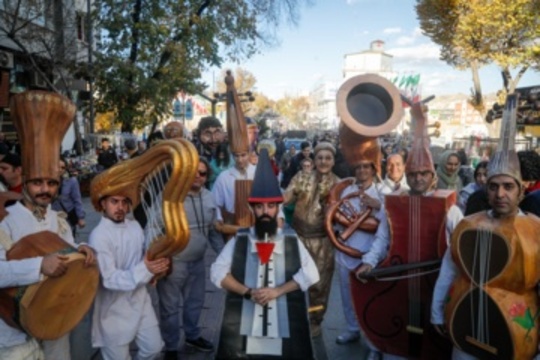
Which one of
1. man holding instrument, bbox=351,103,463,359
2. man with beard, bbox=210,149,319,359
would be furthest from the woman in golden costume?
man with beard, bbox=210,149,319,359

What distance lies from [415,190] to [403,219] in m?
0.23

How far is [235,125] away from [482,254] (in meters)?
2.56

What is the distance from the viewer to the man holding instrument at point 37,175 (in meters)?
2.37

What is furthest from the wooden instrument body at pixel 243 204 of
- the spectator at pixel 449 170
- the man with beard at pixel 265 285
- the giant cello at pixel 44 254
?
the spectator at pixel 449 170

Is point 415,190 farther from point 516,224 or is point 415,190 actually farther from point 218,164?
point 218,164

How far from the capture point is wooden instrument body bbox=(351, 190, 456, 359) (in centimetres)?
307

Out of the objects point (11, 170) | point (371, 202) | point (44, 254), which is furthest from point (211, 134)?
point (44, 254)

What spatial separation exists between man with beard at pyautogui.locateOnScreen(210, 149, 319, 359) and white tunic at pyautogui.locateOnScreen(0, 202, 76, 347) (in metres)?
1.02

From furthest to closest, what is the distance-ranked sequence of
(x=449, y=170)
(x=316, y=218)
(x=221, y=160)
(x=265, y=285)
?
(x=449, y=170), (x=221, y=160), (x=316, y=218), (x=265, y=285)

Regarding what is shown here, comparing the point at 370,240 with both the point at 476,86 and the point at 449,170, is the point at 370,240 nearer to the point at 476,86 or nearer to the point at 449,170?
the point at 449,170

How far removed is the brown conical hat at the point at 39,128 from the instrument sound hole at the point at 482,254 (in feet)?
7.95

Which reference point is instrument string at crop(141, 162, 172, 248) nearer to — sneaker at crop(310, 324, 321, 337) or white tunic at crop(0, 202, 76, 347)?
white tunic at crop(0, 202, 76, 347)

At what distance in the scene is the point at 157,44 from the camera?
12227mm

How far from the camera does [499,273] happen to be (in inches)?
92.4
